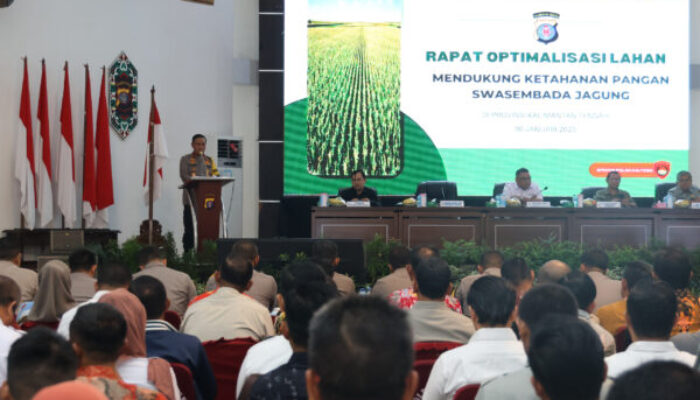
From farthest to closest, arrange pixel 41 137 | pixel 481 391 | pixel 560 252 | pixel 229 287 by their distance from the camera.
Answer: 1. pixel 41 137
2. pixel 560 252
3. pixel 229 287
4. pixel 481 391

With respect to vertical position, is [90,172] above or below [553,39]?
below

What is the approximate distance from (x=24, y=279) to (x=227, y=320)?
2282 mm

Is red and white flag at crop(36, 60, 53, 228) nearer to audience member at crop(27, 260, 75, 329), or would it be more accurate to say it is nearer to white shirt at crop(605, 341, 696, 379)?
audience member at crop(27, 260, 75, 329)

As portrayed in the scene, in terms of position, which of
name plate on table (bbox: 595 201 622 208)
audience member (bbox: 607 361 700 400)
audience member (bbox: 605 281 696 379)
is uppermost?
name plate on table (bbox: 595 201 622 208)

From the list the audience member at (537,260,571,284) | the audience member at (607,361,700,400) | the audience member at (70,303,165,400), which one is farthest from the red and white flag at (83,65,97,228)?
the audience member at (607,361,700,400)

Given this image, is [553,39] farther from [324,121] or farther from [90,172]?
[90,172]

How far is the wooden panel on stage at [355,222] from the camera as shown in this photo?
7.97 metres

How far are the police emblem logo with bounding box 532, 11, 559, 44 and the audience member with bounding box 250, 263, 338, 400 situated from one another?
8324 mm

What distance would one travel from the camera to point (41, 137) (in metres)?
8.66

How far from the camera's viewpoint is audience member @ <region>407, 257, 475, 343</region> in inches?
124

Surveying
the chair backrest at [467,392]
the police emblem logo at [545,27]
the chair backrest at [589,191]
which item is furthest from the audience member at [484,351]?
the police emblem logo at [545,27]

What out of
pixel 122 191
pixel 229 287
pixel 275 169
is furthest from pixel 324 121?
pixel 229 287

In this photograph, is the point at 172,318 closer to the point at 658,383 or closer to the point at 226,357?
the point at 226,357

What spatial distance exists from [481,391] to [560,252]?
4685 mm
